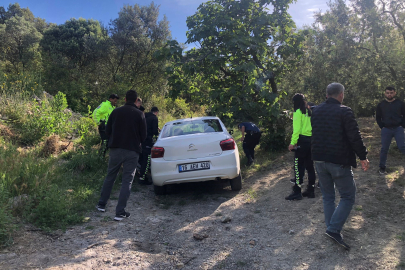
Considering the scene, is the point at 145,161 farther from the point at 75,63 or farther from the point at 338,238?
the point at 75,63

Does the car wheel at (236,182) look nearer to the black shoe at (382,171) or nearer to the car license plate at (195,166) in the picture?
the car license plate at (195,166)

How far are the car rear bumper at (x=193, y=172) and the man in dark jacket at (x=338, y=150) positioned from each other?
88.1 inches

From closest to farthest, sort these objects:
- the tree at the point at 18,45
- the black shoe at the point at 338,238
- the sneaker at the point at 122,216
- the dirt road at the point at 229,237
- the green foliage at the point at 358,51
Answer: the dirt road at the point at 229,237, the black shoe at the point at 338,238, the sneaker at the point at 122,216, the green foliage at the point at 358,51, the tree at the point at 18,45

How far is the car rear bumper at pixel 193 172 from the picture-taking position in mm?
5586

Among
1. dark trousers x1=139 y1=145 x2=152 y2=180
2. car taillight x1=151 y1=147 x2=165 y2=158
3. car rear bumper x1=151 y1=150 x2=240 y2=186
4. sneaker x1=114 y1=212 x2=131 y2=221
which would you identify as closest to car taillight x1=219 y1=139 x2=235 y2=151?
car rear bumper x1=151 y1=150 x2=240 y2=186

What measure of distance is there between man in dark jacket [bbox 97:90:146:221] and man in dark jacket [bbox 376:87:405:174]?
5050 millimetres

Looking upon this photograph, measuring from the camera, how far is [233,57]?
860 centimetres

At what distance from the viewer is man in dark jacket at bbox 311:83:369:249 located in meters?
3.37

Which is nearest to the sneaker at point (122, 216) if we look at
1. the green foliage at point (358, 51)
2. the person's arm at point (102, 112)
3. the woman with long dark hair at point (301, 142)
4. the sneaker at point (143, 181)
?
the sneaker at point (143, 181)

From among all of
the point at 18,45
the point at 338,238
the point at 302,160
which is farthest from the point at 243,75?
the point at 18,45

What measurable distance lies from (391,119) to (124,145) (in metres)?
5.42

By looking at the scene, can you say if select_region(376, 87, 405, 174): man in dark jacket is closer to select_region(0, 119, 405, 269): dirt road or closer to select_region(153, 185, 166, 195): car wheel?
select_region(0, 119, 405, 269): dirt road

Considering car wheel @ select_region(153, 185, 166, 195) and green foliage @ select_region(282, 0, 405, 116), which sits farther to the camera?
green foliage @ select_region(282, 0, 405, 116)

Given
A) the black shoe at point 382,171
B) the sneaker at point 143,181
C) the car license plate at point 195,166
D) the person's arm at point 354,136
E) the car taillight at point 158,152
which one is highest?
the person's arm at point 354,136
